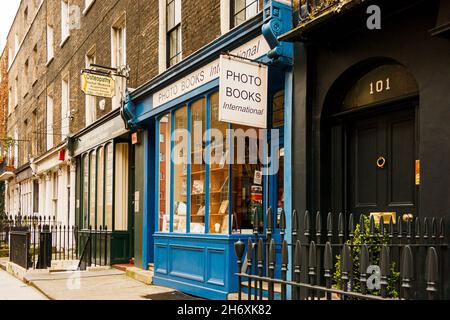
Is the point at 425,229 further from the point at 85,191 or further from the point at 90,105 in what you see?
the point at 90,105

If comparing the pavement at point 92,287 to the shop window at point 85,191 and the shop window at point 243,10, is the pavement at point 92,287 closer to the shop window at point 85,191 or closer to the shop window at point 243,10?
the shop window at point 85,191

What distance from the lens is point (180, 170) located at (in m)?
10.2

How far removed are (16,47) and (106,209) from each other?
2032cm

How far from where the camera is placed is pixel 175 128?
34.1 ft

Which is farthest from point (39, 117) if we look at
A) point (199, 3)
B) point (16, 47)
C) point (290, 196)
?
point (290, 196)

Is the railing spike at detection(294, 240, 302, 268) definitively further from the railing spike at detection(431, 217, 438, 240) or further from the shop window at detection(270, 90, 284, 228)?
the shop window at detection(270, 90, 284, 228)

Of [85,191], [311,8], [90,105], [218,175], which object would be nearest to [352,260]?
[311,8]

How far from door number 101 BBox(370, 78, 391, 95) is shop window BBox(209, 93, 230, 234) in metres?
2.92

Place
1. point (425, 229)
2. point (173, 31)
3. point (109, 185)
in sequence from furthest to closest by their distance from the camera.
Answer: point (109, 185), point (173, 31), point (425, 229)

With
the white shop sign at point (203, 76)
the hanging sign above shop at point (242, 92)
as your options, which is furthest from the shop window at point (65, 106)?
the hanging sign above shop at point (242, 92)

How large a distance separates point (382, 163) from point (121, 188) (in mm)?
8791

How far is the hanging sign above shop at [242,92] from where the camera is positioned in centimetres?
717

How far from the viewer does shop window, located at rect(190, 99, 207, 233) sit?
9305mm
